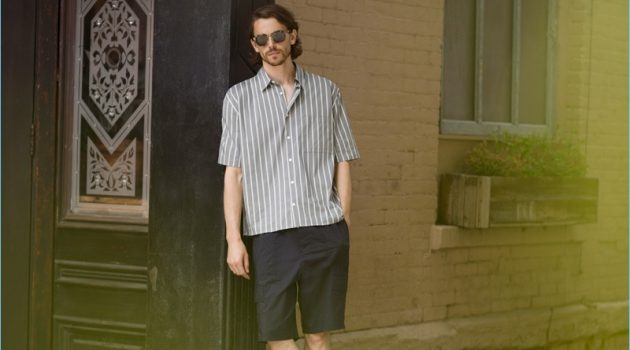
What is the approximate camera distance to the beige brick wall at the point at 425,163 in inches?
281

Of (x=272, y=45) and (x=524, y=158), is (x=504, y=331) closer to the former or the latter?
(x=524, y=158)

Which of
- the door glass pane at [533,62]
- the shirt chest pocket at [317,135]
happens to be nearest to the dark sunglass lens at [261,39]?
the shirt chest pocket at [317,135]

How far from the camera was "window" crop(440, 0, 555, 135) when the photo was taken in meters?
8.05

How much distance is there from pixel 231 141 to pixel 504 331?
364 centimetres

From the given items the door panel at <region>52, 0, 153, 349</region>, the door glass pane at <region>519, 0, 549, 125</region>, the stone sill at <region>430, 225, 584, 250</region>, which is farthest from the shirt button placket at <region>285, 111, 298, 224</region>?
the door glass pane at <region>519, 0, 549, 125</region>

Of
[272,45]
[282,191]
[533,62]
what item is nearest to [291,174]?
[282,191]

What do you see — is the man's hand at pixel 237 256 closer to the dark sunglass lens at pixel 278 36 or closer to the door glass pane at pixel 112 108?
the dark sunglass lens at pixel 278 36

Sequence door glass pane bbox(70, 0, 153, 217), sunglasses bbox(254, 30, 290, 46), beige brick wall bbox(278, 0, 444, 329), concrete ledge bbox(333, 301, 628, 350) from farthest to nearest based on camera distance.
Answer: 1. concrete ledge bbox(333, 301, 628, 350)
2. beige brick wall bbox(278, 0, 444, 329)
3. door glass pane bbox(70, 0, 153, 217)
4. sunglasses bbox(254, 30, 290, 46)

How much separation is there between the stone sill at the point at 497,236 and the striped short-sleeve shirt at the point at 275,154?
2.63 meters

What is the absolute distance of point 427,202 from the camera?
770 cm

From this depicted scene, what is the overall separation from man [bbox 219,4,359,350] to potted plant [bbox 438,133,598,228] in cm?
268

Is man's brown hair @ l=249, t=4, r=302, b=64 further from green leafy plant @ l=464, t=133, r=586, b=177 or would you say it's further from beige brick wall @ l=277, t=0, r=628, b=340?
green leafy plant @ l=464, t=133, r=586, b=177

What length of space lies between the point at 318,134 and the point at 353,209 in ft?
6.53

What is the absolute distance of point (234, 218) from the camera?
5.09 metres
